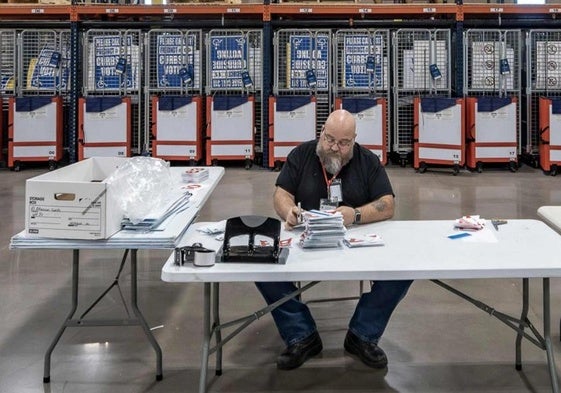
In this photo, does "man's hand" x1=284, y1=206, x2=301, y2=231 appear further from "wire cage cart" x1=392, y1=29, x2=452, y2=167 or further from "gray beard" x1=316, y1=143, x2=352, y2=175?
"wire cage cart" x1=392, y1=29, x2=452, y2=167

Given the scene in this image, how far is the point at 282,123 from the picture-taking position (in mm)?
9086

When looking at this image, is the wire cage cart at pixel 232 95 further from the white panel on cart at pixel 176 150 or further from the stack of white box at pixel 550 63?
the stack of white box at pixel 550 63

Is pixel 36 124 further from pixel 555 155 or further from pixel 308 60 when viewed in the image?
pixel 555 155

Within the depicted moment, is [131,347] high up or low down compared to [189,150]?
down

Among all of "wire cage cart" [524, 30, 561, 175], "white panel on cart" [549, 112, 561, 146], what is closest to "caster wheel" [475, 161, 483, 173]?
"wire cage cart" [524, 30, 561, 175]

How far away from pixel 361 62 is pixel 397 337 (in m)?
6.39

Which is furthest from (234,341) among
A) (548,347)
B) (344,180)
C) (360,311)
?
(548,347)

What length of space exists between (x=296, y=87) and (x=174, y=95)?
175 centimetres

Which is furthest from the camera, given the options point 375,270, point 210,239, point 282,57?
point 282,57

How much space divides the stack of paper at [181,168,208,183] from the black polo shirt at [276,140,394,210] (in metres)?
0.87

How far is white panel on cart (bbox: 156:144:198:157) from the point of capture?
30.1 ft

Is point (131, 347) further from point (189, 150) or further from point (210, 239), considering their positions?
point (189, 150)

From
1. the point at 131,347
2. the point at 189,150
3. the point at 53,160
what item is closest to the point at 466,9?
the point at 189,150

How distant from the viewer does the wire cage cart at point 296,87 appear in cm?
905
